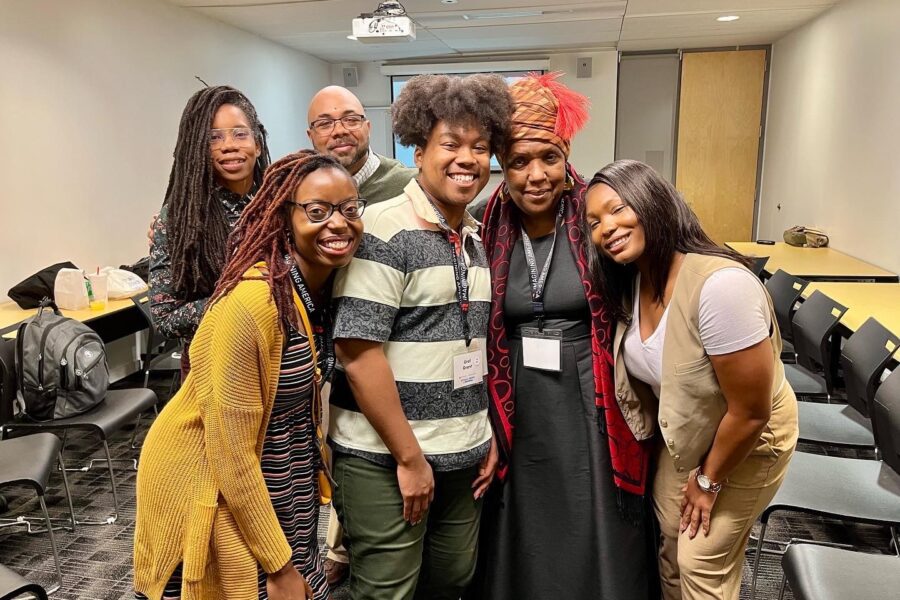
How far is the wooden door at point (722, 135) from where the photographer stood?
777 centimetres

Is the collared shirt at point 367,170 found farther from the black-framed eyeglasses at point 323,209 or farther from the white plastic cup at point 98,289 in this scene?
the white plastic cup at point 98,289

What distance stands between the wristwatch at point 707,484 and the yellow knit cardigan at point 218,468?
95 cm

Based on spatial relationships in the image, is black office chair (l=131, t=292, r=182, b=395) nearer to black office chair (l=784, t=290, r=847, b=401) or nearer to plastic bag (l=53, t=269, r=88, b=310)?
plastic bag (l=53, t=269, r=88, b=310)

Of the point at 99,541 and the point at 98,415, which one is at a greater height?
the point at 98,415

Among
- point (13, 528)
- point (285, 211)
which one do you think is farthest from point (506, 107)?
point (13, 528)

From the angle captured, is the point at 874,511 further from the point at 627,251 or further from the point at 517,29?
the point at 517,29

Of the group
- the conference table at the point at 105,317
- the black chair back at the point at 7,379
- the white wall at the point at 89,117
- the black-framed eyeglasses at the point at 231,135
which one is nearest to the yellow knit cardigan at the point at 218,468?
the black-framed eyeglasses at the point at 231,135

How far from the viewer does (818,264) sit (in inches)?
183

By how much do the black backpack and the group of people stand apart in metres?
1.36

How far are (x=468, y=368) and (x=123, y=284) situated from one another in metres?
3.45

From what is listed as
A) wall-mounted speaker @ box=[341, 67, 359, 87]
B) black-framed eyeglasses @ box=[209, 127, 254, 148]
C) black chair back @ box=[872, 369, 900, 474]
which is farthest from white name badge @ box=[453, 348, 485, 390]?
wall-mounted speaker @ box=[341, 67, 359, 87]

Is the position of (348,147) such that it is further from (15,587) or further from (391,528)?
(15,587)

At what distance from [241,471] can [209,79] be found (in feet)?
18.6

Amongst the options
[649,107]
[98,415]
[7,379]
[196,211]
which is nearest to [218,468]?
[196,211]
